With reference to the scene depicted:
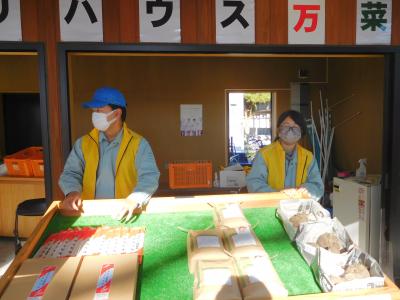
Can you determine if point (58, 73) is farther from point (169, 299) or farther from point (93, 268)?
point (169, 299)

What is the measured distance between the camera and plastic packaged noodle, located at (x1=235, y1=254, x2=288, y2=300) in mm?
1179

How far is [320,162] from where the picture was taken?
626cm

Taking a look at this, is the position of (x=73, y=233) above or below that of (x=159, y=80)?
below

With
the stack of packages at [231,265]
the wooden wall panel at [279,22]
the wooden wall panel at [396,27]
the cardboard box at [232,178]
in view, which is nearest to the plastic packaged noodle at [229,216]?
the stack of packages at [231,265]

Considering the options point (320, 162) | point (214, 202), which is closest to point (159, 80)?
point (320, 162)

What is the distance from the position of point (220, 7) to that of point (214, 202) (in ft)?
5.38

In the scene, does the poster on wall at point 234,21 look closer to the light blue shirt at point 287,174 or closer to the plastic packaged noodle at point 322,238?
the light blue shirt at point 287,174

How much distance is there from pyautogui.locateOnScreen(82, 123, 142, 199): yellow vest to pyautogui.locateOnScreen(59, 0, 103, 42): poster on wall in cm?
88

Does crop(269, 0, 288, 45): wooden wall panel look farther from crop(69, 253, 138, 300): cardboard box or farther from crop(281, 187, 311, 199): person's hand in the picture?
crop(69, 253, 138, 300): cardboard box

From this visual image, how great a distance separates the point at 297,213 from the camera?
178cm

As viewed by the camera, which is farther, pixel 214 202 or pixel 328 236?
pixel 214 202

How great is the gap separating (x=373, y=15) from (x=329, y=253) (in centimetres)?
250

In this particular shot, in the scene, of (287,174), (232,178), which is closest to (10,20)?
(287,174)

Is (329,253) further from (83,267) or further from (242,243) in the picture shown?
(83,267)
